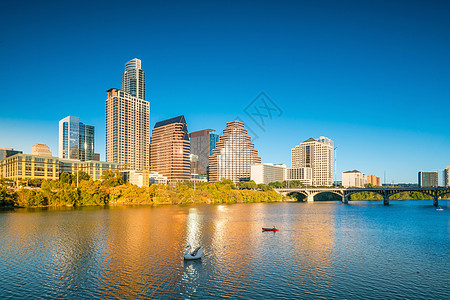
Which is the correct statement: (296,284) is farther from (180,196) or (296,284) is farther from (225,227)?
(180,196)

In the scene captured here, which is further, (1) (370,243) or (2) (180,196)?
(2) (180,196)

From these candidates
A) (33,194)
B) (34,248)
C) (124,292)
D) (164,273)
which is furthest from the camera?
(33,194)

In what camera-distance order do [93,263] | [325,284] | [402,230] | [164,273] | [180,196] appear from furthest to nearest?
[180,196] → [402,230] → [93,263] → [164,273] → [325,284]

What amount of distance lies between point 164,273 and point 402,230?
7162 centimetres

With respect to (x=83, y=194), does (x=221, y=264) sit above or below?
above

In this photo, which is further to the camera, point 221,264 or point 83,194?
point 83,194

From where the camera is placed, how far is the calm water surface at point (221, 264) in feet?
126

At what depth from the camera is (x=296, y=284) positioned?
134 feet

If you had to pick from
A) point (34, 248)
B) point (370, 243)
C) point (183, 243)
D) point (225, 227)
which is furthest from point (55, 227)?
point (370, 243)

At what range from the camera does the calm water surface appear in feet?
126

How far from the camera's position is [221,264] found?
162ft

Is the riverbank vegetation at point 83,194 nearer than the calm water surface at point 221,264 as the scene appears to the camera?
No

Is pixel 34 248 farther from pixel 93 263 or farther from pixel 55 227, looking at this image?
pixel 55 227

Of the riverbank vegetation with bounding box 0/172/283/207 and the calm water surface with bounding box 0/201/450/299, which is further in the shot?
the riverbank vegetation with bounding box 0/172/283/207
